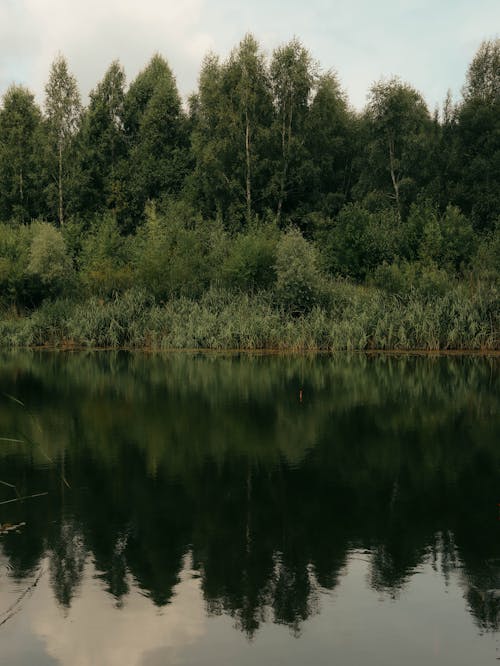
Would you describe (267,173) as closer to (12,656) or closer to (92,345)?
(92,345)

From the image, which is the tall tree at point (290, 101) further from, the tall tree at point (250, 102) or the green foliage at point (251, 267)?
the green foliage at point (251, 267)

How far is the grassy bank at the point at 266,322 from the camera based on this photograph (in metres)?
38.2

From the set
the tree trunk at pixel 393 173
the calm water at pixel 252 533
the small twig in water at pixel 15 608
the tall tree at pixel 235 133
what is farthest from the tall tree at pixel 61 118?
the small twig in water at pixel 15 608

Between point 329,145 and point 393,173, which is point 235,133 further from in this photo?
point 393,173

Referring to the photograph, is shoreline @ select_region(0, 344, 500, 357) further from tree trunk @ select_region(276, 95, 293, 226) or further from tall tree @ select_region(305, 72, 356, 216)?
tall tree @ select_region(305, 72, 356, 216)

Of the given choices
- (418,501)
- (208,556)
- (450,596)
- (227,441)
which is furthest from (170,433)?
(450,596)

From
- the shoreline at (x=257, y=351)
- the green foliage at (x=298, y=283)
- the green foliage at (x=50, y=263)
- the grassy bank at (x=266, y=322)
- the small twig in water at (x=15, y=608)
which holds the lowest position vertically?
the small twig in water at (x=15, y=608)

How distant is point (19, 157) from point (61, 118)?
→ 220 inches

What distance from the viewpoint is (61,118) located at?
74500 mm

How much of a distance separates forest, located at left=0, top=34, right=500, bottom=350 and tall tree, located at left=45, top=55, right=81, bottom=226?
0.15 m

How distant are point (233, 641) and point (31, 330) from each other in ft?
135

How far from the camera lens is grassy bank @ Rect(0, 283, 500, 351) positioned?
3819 centimetres

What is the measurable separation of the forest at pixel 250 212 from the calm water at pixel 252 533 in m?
19.3

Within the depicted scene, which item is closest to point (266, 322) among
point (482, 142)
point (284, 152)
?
point (284, 152)
